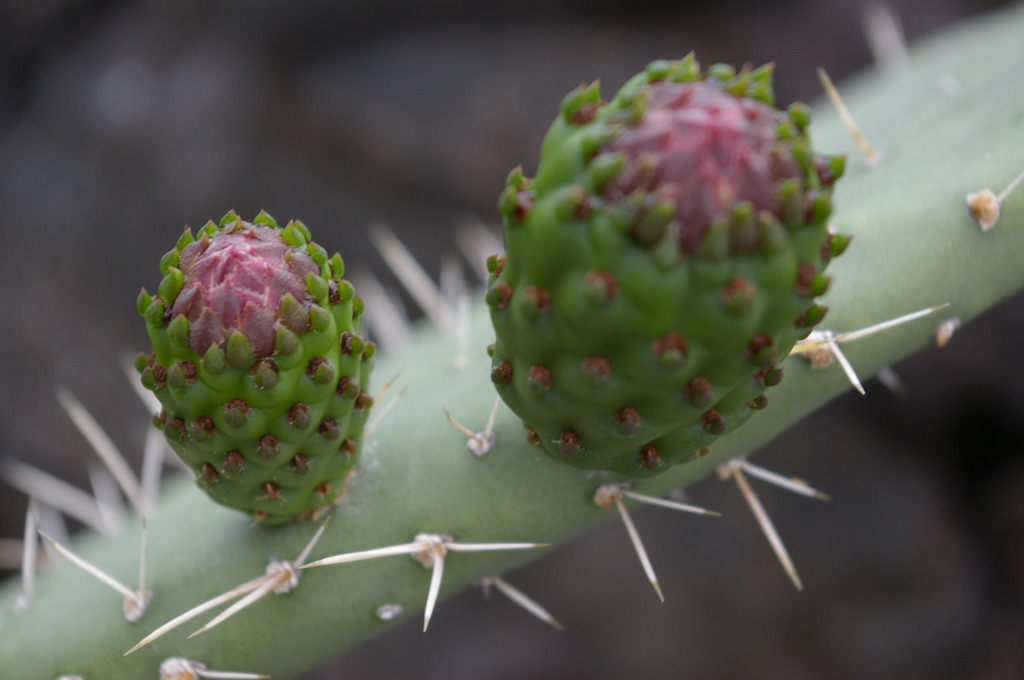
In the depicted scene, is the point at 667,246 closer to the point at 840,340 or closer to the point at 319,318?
the point at 319,318

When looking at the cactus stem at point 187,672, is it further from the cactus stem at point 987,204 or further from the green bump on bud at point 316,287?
the cactus stem at point 987,204

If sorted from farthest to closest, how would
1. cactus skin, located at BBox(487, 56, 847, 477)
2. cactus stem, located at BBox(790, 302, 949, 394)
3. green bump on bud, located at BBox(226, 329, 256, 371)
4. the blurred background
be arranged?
the blurred background → cactus stem, located at BBox(790, 302, 949, 394) → green bump on bud, located at BBox(226, 329, 256, 371) → cactus skin, located at BBox(487, 56, 847, 477)

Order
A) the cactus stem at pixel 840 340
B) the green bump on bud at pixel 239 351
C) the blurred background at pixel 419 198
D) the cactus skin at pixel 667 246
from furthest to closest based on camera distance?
the blurred background at pixel 419 198 < the cactus stem at pixel 840 340 < the green bump on bud at pixel 239 351 < the cactus skin at pixel 667 246

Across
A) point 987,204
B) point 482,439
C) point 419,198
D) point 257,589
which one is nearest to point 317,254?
point 482,439

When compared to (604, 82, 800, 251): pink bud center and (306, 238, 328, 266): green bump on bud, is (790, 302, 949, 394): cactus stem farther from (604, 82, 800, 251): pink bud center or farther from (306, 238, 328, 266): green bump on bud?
(306, 238, 328, 266): green bump on bud

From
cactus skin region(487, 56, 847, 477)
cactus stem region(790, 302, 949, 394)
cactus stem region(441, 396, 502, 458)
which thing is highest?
cactus skin region(487, 56, 847, 477)

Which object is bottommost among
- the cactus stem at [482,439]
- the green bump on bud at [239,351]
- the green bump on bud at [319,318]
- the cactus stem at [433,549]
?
the cactus stem at [433,549]

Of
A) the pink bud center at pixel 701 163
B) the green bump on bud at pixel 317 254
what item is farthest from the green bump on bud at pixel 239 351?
the pink bud center at pixel 701 163

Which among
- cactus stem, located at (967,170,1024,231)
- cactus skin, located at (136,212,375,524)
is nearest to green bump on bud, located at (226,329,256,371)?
cactus skin, located at (136,212,375,524)
